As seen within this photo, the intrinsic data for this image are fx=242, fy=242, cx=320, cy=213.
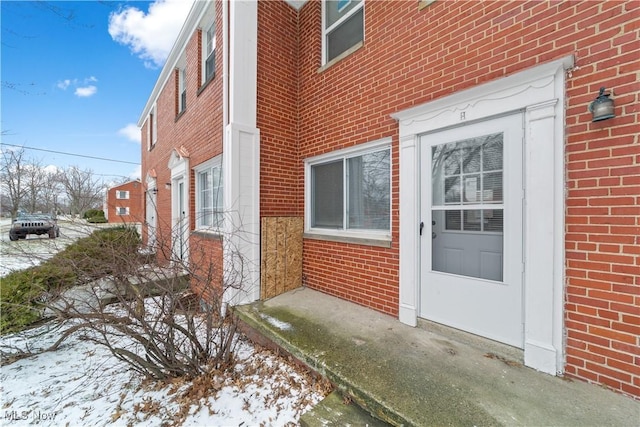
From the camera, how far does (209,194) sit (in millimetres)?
5398

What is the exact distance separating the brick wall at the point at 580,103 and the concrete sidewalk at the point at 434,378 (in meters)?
0.36

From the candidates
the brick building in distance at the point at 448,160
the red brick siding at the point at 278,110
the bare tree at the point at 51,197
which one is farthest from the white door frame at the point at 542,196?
the bare tree at the point at 51,197

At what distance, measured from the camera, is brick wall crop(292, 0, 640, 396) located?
1.89m

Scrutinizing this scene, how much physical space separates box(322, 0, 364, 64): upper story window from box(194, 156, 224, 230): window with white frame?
2.93 m

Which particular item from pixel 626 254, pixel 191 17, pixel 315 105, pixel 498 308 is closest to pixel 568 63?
pixel 626 254

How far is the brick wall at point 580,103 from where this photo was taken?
189cm

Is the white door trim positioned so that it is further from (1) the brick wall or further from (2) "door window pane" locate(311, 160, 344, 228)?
(1) the brick wall

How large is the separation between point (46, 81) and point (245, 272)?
265 inches

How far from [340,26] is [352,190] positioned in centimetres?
300

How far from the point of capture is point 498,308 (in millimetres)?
2529

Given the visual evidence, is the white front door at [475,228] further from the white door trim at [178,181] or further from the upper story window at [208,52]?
the upper story window at [208,52]

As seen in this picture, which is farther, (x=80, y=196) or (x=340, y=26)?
(x=340, y=26)

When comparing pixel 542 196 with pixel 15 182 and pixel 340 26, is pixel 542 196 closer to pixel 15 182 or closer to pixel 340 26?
pixel 340 26

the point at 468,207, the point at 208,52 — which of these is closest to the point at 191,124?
the point at 208,52
